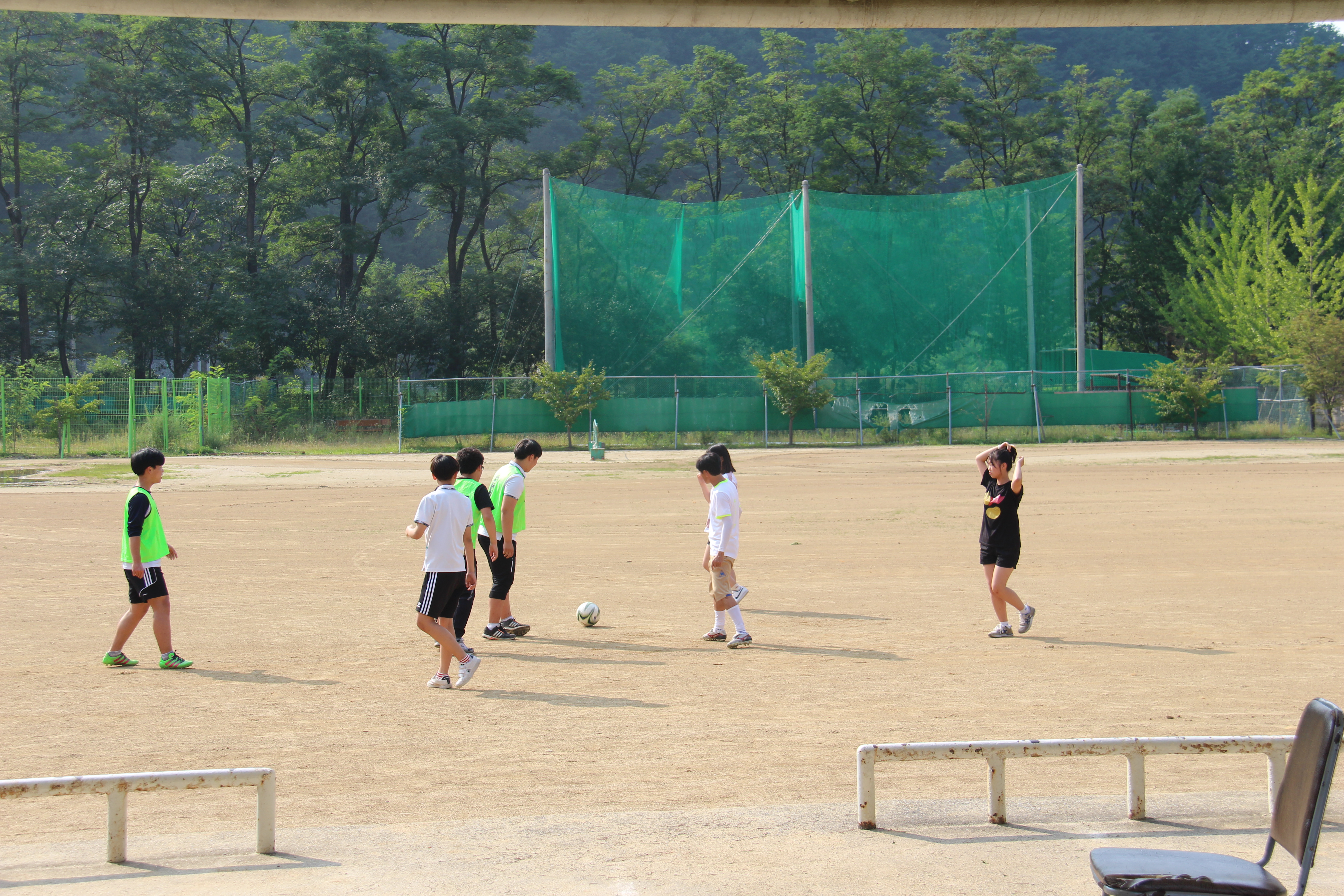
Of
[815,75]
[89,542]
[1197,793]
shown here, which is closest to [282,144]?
[89,542]

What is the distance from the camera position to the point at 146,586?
8164 mm

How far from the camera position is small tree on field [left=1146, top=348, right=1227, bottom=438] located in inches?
1506

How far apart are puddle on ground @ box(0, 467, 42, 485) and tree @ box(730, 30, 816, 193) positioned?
42.6 m

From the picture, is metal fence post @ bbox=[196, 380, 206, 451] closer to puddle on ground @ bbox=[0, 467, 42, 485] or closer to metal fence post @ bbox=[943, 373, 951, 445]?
puddle on ground @ bbox=[0, 467, 42, 485]

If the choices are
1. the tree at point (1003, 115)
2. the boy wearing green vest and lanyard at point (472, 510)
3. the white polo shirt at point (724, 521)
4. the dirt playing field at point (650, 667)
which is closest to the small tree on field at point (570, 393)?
the dirt playing field at point (650, 667)

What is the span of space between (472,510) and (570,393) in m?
29.4

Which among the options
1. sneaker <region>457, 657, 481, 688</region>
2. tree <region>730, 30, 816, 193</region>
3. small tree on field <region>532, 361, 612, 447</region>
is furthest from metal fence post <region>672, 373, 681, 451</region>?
sneaker <region>457, 657, 481, 688</region>

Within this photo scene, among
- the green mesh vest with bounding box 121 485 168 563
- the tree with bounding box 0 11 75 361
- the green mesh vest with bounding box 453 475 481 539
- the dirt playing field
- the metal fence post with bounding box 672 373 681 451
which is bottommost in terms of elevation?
the dirt playing field

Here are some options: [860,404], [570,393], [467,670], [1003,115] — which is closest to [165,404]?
[570,393]

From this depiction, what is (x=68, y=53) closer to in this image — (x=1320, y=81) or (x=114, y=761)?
(x=114, y=761)

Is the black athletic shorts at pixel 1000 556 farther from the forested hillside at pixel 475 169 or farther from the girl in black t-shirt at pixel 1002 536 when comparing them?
the forested hillside at pixel 475 169

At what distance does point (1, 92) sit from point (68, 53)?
11.1 feet

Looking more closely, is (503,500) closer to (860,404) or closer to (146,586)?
(146,586)

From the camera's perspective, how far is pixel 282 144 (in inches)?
2019
